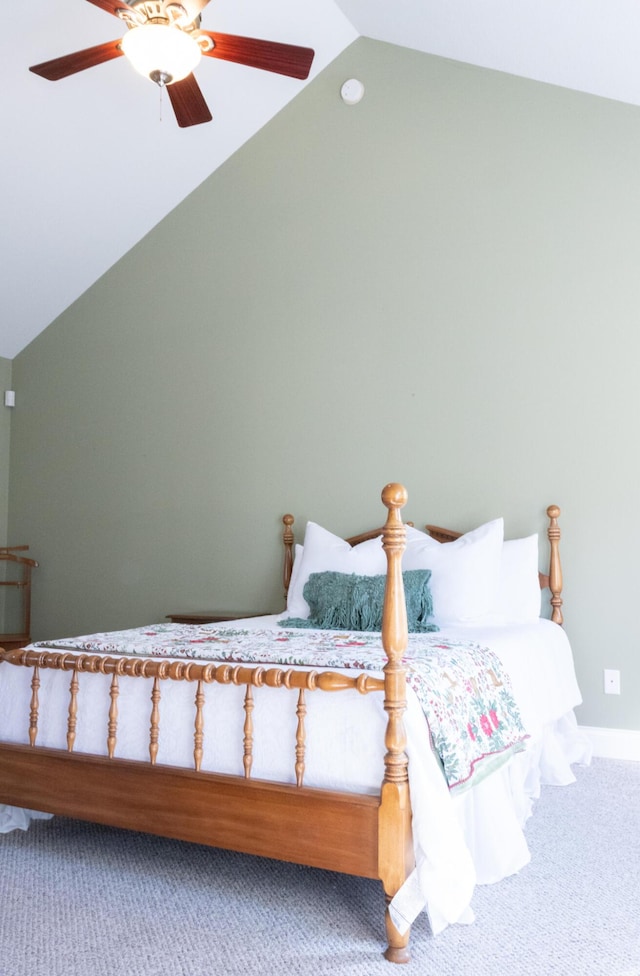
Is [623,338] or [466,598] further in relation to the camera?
[623,338]

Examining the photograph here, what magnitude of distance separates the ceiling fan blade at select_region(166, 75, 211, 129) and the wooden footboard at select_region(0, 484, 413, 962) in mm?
1830

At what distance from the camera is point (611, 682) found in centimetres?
379

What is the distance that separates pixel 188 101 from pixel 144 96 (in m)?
1.07

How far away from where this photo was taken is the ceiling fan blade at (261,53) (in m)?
2.84

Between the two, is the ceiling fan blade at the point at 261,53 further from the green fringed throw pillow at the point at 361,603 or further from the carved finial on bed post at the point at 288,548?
the carved finial on bed post at the point at 288,548

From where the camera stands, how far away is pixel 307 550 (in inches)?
163

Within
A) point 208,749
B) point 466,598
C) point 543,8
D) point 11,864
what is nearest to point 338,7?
point 543,8

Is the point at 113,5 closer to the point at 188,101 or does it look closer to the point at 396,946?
the point at 188,101

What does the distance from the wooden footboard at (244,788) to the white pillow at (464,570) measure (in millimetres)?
1516

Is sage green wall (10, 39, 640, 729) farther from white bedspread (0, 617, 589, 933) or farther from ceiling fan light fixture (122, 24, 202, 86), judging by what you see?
ceiling fan light fixture (122, 24, 202, 86)

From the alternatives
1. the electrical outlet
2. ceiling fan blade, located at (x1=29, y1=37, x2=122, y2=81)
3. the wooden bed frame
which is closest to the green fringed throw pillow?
the electrical outlet

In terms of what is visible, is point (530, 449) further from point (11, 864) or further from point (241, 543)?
point (11, 864)

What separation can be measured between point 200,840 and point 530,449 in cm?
245

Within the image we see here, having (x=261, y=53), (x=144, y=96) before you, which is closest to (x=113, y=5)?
(x=261, y=53)
